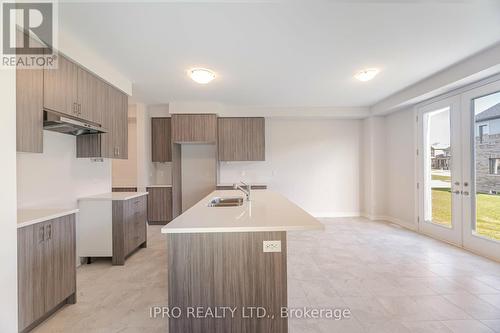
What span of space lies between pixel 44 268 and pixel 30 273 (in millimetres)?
126

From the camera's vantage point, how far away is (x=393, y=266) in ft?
9.98

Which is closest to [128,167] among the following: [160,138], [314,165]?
[160,138]

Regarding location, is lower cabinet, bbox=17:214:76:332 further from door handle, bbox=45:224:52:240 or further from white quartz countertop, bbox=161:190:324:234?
white quartz countertop, bbox=161:190:324:234

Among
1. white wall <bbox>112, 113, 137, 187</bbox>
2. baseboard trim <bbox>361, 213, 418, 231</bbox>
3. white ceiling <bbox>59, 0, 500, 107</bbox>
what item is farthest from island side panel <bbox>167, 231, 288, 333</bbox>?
white wall <bbox>112, 113, 137, 187</bbox>

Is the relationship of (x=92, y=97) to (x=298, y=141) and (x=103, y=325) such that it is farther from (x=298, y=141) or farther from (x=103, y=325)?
(x=298, y=141)

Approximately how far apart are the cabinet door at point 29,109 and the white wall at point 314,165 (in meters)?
4.00

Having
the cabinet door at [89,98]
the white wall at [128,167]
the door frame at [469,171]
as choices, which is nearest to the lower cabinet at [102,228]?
the cabinet door at [89,98]

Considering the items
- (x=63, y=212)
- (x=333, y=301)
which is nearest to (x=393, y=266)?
(x=333, y=301)

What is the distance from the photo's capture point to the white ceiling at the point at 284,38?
2.06 metres

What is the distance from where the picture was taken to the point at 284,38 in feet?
8.28

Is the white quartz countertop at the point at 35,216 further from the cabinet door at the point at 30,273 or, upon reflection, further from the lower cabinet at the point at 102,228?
the lower cabinet at the point at 102,228

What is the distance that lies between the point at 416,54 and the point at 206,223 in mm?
3245

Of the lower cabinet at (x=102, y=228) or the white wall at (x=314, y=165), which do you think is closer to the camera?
the lower cabinet at (x=102, y=228)

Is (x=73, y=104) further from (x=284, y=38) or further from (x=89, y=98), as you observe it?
(x=284, y=38)
